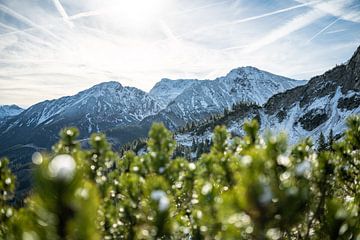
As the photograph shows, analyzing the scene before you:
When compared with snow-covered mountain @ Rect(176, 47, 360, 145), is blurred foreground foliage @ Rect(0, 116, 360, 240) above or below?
below

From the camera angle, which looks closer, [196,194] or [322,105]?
[196,194]

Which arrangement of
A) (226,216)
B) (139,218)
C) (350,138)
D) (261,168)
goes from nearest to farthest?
(261,168)
(226,216)
(139,218)
(350,138)

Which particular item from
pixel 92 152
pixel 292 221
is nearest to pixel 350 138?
pixel 292 221

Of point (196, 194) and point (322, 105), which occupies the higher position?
point (322, 105)

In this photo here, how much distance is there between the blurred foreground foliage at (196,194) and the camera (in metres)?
2.87

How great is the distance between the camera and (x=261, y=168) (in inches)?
137

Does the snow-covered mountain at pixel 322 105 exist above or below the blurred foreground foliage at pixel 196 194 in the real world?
above

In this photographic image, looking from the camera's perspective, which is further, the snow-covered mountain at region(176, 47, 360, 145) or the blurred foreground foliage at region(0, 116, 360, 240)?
the snow-covered mountain at region(176, 47, 360, 145)

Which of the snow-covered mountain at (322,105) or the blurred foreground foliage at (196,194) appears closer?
the blurred foreground foliage at (196,194)

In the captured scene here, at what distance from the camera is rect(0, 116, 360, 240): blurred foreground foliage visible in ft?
9.41

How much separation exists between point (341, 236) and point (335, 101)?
586ft

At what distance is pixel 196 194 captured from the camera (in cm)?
598

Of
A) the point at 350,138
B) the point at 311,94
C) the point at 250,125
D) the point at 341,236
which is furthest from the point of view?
the point at 311,94

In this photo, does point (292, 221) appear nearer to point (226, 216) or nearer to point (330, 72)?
point (226, 216)
